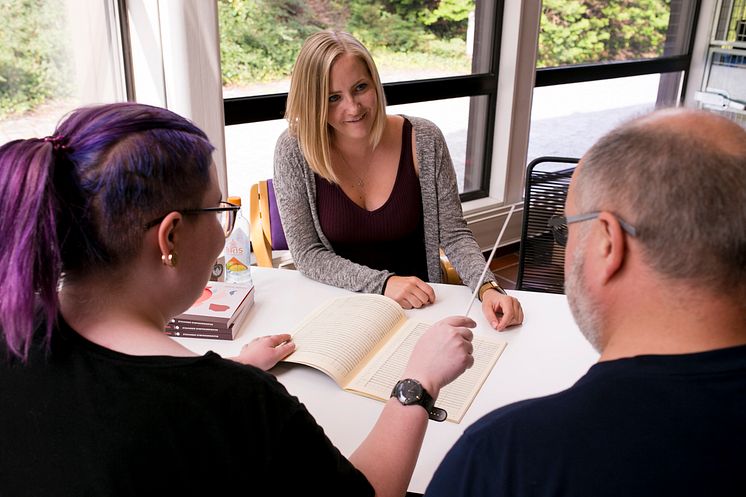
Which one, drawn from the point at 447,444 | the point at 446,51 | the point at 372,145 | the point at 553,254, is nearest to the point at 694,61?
the point at 446,51

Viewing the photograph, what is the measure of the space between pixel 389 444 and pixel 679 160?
2.09ft

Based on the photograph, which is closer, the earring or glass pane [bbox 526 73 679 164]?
the earring

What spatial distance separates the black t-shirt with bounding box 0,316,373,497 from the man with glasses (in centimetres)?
24

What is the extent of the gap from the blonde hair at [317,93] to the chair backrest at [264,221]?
327 mm

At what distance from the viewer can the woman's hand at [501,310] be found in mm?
1627

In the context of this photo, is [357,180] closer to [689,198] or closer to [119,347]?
[119,347]

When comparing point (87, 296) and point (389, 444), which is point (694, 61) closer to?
point (389, 444)

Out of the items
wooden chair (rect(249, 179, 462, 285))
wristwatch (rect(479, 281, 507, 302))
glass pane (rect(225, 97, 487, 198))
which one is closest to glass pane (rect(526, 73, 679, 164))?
glass pane (rect(225, 97, 487, 198))

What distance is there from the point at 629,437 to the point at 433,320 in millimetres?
1012

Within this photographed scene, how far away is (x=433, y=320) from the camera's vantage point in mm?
1685

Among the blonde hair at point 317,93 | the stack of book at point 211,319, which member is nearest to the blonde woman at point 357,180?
the blonde hair at point 317,93

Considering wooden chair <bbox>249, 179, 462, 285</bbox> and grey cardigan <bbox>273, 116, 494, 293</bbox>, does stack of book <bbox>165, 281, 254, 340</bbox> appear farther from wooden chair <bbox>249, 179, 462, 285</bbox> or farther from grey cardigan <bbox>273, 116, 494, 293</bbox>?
wooden chair <bbox>249, 179, 462, 285</bbox>

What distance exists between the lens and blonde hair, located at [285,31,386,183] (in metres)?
2.01

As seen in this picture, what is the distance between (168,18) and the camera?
7.66 feet
